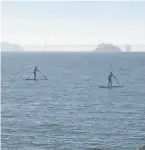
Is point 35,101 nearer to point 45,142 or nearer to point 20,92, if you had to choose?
point 20,92

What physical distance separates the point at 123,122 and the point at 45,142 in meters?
9.38

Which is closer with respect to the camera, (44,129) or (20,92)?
(44,129)

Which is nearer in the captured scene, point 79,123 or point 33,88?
point 79,123

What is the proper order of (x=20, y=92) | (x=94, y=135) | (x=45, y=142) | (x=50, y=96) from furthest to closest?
1. (x=20, y=92)
2. (x=50, y=96)
3. (x=94, y=135)
4. (x=45, y=142)

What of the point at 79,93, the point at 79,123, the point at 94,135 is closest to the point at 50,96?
the point at 79,93

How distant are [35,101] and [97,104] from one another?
693cm

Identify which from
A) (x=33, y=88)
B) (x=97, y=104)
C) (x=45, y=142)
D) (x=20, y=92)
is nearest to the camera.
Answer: (x=45, y=142)

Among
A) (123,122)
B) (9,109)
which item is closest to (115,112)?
(123,122)

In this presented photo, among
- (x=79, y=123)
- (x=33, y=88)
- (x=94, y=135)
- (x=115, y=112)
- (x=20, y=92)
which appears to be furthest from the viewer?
(x=33, y=88)

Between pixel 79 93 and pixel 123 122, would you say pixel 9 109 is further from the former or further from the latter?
pixel 79 93

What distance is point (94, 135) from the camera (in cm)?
3700

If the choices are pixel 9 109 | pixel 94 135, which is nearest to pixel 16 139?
pixel 94 135

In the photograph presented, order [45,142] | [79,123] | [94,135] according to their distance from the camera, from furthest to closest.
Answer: [79,123]
[94,135]
[45,142]

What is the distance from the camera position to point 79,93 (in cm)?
6575
